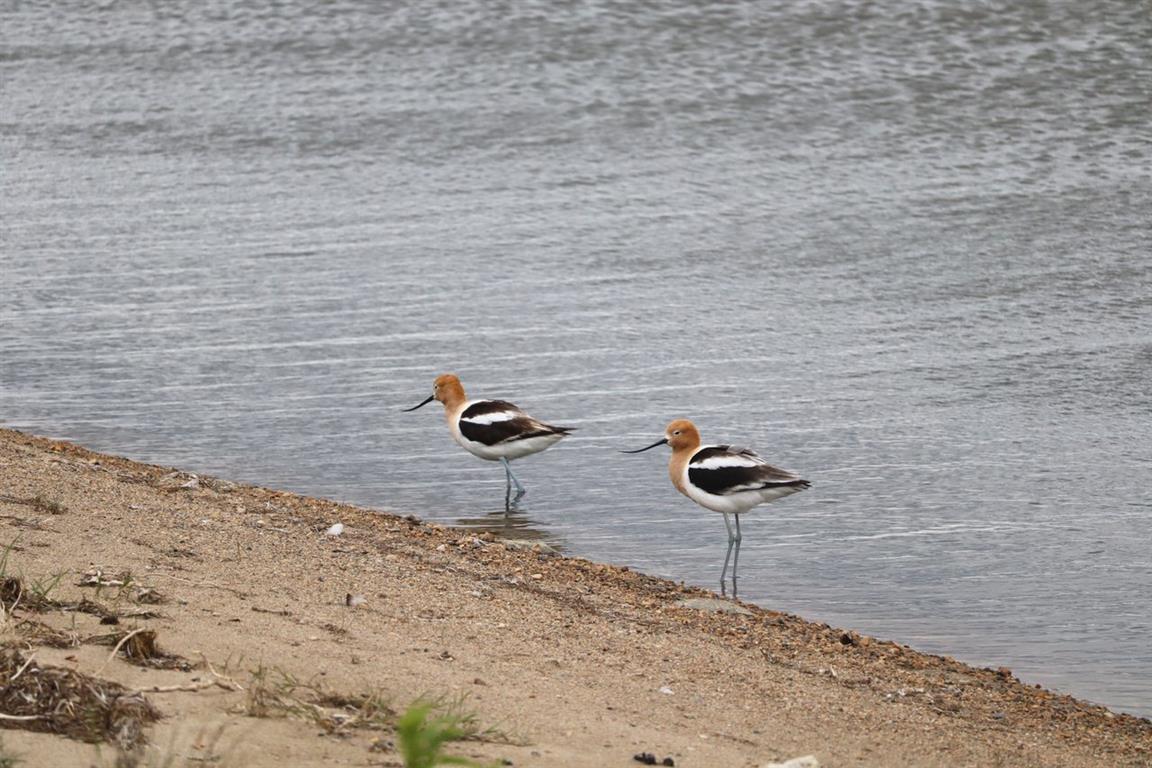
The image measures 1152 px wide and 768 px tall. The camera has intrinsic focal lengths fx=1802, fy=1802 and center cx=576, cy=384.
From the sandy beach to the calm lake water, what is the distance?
0.83 m

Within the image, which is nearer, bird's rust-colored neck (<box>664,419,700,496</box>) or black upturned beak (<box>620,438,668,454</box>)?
bird's rust-colored neck (<box>664,419,700,496</box>)

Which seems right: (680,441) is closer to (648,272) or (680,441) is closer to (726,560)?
(726,560)

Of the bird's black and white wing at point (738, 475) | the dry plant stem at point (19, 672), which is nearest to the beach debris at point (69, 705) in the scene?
the dry plant stem at point (19, 672)

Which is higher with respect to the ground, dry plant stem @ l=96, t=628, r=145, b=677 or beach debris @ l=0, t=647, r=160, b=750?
beach debris @ l=0, t=647, r=160, b=750

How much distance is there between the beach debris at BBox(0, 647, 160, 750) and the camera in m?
5.13

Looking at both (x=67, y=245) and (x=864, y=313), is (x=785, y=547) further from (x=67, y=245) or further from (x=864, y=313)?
(x=67, y=245)

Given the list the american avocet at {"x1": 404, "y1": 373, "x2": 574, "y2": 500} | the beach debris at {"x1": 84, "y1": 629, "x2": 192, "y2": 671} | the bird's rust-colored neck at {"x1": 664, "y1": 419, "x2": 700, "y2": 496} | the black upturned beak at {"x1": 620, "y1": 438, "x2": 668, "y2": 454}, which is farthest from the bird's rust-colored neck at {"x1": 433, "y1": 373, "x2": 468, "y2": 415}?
the beach debris at {"x1": 84, "y1": 629, "x2": 192, "y2": 671}

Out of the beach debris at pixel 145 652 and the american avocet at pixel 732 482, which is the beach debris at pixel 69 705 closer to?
the beach debris at pixel 145 652

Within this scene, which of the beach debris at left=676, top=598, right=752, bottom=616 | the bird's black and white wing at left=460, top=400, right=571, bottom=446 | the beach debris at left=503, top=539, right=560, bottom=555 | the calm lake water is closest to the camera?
the beach debris at left=676, top=598, right=752, bottom=616

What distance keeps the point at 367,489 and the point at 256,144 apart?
882cm

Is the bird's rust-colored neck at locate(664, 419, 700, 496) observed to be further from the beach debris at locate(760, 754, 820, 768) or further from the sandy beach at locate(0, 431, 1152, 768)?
the beach debris at locate(760, 754, 820, 768)

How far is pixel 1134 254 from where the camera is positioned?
1475 cm

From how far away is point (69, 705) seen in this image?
5.19 metres

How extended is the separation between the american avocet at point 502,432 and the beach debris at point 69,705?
5.31 meters
